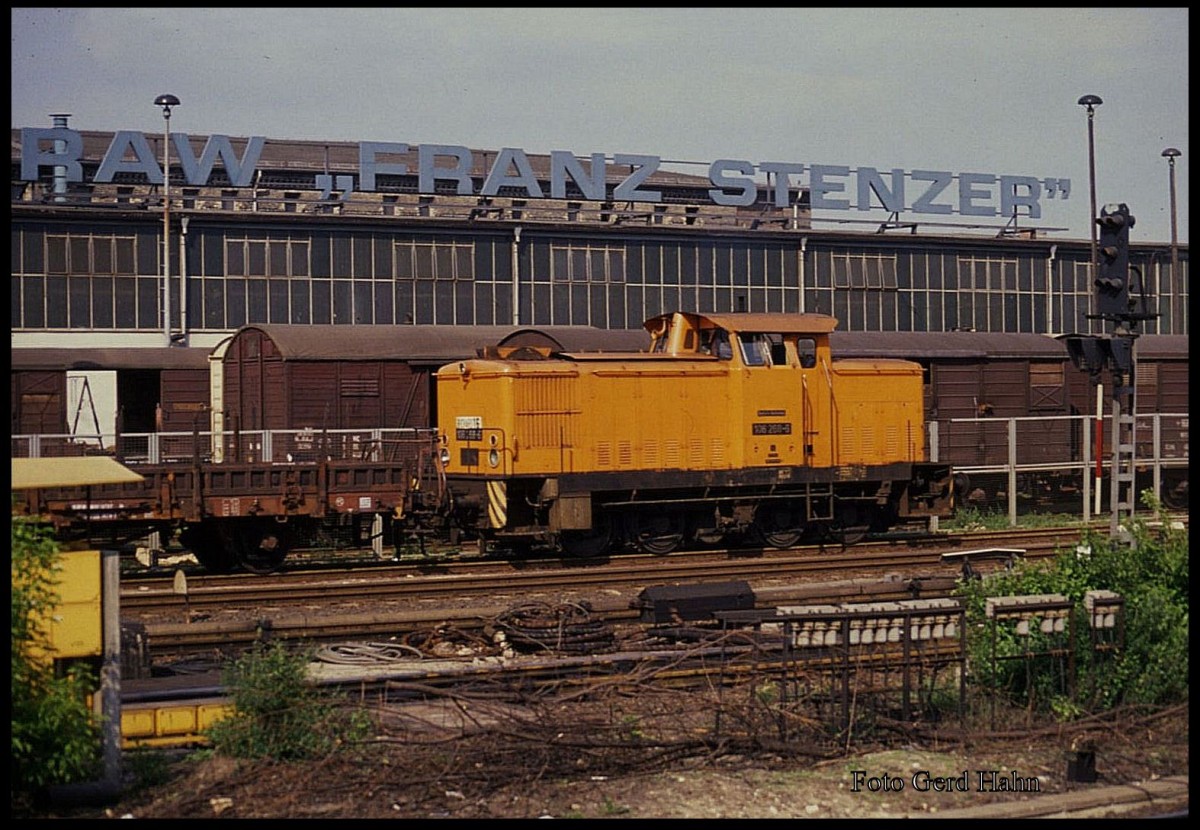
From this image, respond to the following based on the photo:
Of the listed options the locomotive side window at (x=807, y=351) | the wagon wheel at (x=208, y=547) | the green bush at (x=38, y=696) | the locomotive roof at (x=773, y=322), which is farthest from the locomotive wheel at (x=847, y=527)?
the green bush at (x=38, y=696)

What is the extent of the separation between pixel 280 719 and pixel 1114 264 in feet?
33.8

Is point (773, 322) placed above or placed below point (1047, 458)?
above

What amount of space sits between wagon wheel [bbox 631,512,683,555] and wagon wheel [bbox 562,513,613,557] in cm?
43

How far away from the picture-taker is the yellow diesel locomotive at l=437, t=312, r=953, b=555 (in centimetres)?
1897

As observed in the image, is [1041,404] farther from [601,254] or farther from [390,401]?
[601,254]

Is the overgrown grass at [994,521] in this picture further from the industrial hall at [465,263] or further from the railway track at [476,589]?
the industrial hall at [465,263]

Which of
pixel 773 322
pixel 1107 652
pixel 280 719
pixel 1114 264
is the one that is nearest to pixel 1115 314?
pixel 1114 264

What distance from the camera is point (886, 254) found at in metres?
48.2

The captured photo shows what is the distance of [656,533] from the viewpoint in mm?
A: 20094

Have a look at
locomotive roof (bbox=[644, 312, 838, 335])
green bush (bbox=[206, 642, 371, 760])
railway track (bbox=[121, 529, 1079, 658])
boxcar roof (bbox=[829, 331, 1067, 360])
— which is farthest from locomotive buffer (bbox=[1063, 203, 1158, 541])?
boxcar roof (bbox=[829, 331, 1067, 360])

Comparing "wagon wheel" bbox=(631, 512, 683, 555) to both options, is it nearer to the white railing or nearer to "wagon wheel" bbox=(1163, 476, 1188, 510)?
the white railing

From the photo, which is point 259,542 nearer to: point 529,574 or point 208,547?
point 208,547

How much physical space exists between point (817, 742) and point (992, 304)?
141ft

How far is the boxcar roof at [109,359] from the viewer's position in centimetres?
2889
